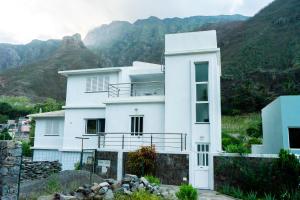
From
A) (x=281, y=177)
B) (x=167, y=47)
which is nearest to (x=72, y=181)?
(x=281, y=177)

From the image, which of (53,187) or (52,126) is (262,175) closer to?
(53,187)

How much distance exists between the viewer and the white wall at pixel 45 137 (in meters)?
23.2

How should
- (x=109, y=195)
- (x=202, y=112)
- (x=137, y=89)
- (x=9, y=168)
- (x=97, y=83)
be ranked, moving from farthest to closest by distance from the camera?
(x=137, y=89) < (x=97, y=83) < (x=202, y=112) < (x=109, y=195) < (x=9, y=168)

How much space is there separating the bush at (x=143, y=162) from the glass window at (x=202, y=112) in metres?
3.73

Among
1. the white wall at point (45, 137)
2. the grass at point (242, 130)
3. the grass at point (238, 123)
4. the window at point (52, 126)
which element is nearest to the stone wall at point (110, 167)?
the white wall at point (45, 137)

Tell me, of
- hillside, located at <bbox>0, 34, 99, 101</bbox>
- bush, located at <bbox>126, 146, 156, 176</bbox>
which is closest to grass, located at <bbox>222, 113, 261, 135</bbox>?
bush, located at <bbox>126, 146, 156, 176</bbox>

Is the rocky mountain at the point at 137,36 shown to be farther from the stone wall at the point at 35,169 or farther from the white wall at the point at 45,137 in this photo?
the stone wall at the point at 35,169

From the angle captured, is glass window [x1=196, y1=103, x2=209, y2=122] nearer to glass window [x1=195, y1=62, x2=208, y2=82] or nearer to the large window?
the large window

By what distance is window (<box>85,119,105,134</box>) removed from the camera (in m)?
21.6

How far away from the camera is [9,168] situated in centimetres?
791

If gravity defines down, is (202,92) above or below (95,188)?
above

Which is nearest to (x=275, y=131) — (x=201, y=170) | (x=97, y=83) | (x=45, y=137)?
(x=201, y=170)

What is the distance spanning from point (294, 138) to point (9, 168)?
13565 millimetres

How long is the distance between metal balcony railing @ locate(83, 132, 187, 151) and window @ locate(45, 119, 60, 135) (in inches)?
210
